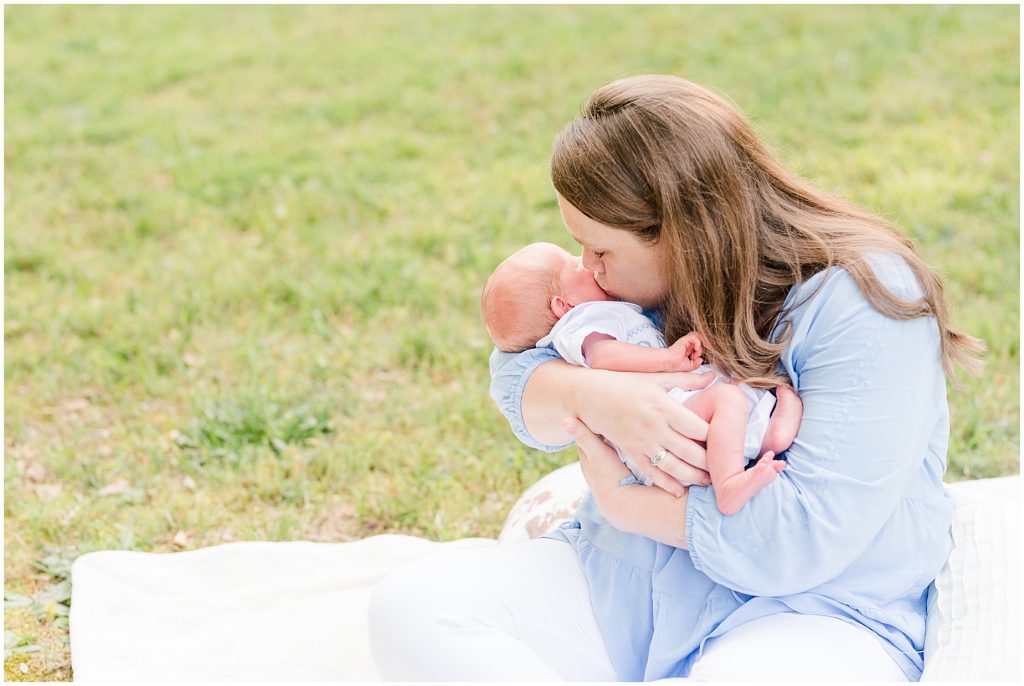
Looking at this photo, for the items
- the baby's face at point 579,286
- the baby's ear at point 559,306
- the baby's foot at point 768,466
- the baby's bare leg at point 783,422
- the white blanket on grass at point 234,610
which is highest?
the baby's face at point 579,286

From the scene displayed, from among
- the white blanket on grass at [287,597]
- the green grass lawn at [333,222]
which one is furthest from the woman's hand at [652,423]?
the green grass lawn at [333,222]

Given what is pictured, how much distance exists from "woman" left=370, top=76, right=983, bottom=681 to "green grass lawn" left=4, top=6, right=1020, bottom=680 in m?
0.71

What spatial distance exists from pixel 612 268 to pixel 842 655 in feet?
2.86

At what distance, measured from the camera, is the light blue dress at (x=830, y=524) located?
6.47 ft

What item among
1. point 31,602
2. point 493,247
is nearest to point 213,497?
point 31,602

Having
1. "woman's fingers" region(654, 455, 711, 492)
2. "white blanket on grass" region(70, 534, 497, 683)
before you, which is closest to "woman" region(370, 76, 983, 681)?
"woman's fingers" region(654, 455, 711, 492)

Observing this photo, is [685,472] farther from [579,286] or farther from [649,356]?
[579,286]

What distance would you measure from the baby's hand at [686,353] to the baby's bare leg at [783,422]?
17 cm

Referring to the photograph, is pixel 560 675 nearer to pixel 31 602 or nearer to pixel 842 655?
pixel 842 655

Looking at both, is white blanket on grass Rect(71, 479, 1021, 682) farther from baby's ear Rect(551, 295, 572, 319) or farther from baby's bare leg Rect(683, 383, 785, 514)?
baby's ear Rect(551, 295, 572, 319)

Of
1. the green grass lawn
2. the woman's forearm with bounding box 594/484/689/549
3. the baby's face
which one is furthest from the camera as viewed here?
the green grass lawn

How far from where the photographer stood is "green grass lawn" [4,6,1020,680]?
3545 mm

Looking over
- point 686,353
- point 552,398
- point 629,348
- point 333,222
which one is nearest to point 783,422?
point 686,353

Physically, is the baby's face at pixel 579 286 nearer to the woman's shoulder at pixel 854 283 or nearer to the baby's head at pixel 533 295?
the baby's head at pixel 533 295
